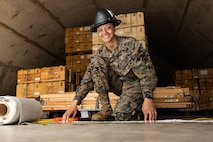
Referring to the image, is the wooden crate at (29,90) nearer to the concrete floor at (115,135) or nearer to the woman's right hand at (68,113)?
the woman's right hand at (68,113)

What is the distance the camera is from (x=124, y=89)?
3238mm

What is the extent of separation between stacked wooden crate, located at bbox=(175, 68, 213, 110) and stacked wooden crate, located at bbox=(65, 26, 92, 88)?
9.14 ft

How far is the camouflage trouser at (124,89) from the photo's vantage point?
10.2 ft

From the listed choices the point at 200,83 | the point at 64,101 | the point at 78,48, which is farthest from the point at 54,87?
the point at 200,83

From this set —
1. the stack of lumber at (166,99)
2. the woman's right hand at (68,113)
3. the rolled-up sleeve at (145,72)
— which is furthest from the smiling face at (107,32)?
the stack of lumber at (166,99)

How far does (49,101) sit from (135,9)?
11.6 feet

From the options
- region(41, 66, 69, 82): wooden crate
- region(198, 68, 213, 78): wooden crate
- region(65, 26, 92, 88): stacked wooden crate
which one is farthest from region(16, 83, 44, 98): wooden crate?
region(198, 68, 213, 78): wooden crate

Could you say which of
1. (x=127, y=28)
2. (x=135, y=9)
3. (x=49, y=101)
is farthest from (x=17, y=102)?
(x=135, y=9)

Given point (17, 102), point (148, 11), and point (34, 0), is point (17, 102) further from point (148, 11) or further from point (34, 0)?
point (148, 11)

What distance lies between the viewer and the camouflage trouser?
10.2 ft

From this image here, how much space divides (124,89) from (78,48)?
3817 mm

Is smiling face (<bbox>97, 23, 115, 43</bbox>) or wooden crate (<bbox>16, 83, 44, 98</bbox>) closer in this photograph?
smiling face (<bbox>97, 23, 115, 43</bbox>)

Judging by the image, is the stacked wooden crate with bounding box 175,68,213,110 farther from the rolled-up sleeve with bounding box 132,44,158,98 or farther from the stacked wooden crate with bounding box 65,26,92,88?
the rolled-up sleeve with bounding box 132,44,158,98

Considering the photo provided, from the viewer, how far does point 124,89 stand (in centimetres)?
324
